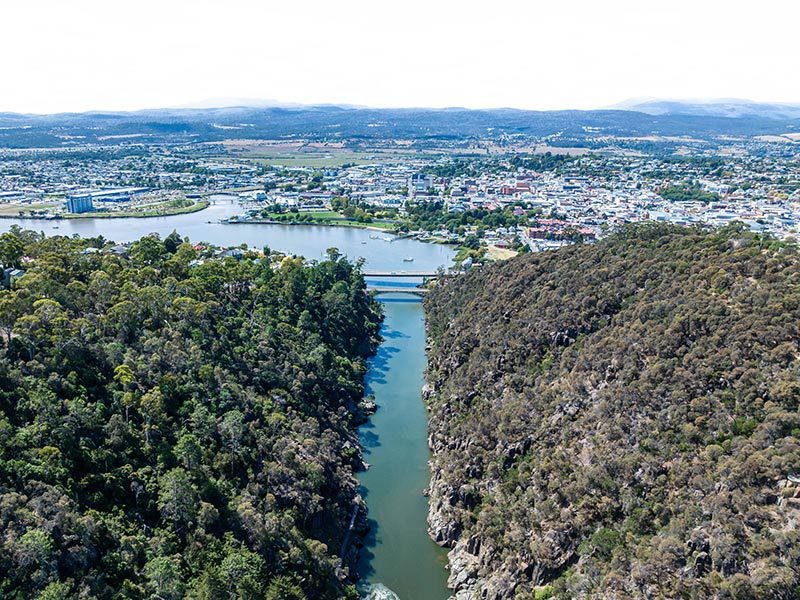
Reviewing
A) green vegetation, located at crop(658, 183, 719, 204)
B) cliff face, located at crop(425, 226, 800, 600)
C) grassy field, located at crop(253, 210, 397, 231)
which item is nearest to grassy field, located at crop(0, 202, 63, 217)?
grassy field, located at crop(253, 210, 397, 231)

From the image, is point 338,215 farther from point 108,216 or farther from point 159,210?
point 108,216

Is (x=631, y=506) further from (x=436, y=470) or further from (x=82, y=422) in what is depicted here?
(x=82, y=422)

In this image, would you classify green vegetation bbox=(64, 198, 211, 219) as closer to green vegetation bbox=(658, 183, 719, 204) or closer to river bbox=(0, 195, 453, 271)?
river bbox=(0, 195, 453, 271)

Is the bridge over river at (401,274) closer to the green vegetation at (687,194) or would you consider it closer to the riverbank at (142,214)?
the riverbank at (142,214)

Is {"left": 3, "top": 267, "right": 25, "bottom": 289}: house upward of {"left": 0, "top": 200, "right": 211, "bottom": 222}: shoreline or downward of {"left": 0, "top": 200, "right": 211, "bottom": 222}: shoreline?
upward

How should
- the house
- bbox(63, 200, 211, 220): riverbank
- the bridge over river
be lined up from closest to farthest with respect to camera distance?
the house
the bridge over river
bbox(63, 200, 211, 220): riverbank

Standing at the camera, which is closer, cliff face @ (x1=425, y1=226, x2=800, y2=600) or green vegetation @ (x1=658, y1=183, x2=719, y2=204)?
cliff face @ (x1=425, y1=226, x2=800, y2=600)

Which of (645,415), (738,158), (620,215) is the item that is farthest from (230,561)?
(738,158)
